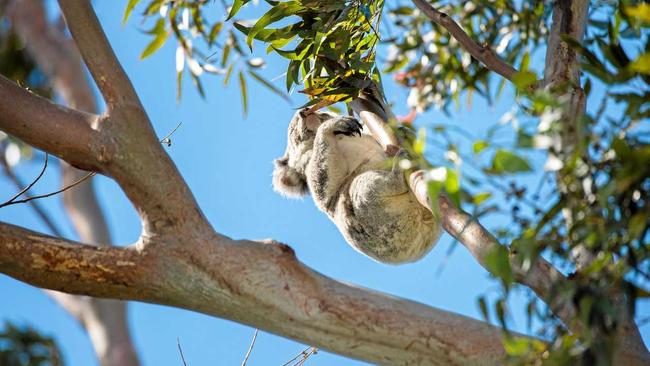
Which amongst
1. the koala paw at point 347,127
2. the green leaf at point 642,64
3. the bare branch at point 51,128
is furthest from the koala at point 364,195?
the green leaf at point 642,64

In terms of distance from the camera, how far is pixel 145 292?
2193 mm

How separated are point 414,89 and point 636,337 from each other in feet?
12.2

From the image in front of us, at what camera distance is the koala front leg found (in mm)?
3811

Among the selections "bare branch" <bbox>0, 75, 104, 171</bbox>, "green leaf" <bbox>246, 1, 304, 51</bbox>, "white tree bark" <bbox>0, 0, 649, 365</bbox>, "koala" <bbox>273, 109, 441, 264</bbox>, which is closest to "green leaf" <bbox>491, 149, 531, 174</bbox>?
"white tree bark" <bbox>0, 0, 649, 365</bbox>

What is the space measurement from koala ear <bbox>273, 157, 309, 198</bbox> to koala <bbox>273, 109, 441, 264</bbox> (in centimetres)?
7

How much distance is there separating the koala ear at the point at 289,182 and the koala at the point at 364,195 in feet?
0.24

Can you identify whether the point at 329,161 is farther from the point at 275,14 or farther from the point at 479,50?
the point at 479,50

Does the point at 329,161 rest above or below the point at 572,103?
above

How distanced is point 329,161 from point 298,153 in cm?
44

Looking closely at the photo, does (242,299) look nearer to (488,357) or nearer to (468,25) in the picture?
(488,357)

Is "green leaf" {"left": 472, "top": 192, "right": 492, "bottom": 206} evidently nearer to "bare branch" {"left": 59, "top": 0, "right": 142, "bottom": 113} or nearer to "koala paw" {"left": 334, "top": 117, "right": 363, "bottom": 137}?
"bare branch" {"left": 59, "top": 0, "right": 142, "bottom": 113}

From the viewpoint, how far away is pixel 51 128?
7.72 ft

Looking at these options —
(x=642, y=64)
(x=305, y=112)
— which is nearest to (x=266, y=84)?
(x=305, y=112)

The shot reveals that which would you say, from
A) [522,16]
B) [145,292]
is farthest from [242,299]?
[522,16]
